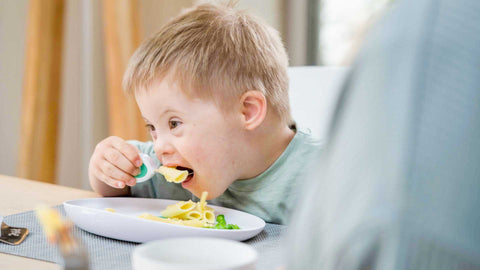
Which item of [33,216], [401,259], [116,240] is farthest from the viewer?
[33,216]

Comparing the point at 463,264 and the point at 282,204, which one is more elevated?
the point at 463,264

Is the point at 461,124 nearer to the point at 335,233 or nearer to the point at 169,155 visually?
the point at 335,233

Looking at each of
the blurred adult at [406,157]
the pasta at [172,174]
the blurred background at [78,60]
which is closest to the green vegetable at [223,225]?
the pasta at [172,174]

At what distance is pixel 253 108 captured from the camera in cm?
109

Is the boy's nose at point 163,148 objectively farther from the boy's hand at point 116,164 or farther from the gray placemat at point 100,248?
the gray placemat at point 100,248

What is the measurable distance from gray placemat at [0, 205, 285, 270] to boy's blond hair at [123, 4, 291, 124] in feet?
1.03

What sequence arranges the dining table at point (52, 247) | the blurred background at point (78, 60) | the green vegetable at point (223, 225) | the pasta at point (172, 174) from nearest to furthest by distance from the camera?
the dining table at point (52, 247), the green vegetable at point (223, 225), the pasta at point (172, 174), the blurred background at point (78, 60)

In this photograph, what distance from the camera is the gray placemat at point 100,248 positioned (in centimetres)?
68

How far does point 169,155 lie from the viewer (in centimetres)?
107

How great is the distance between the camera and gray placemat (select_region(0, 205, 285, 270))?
2.23 ft

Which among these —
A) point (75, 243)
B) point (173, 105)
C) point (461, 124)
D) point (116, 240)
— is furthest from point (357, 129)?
point (173, 105)

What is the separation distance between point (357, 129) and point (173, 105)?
2.50 feet

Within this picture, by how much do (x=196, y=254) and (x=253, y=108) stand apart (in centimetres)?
68

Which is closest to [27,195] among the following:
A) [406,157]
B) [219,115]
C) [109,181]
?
[109,181]
